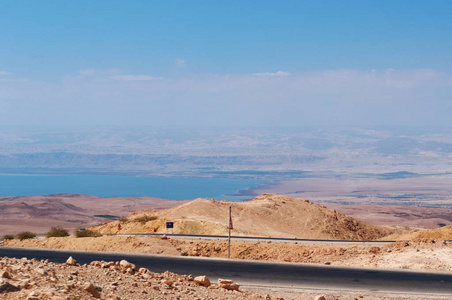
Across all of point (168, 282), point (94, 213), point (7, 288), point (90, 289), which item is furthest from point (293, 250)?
point (94, 213)

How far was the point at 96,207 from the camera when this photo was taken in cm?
12719

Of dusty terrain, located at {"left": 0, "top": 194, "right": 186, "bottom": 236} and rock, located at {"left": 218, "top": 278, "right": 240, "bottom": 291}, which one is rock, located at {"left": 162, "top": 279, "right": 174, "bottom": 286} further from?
dusty terrain, located at {"left": 0, "top": 194, "right": 186, "bottom": 236}

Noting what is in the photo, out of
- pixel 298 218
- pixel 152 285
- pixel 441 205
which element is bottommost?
pixel 441 205

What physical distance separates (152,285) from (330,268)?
14.1 meters

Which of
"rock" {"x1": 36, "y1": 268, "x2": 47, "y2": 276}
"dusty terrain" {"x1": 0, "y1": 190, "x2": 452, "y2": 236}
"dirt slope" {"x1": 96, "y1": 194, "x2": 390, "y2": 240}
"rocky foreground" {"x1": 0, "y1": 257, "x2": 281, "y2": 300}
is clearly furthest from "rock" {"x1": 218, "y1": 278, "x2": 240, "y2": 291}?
"dusty terrain" {"x1": 0, "y1": 190, "x2": 452, "y2": 236}

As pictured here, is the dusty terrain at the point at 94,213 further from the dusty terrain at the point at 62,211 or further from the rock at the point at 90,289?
the rock at the point at 90,289

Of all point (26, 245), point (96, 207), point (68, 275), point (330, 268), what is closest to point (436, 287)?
point (330, 268)

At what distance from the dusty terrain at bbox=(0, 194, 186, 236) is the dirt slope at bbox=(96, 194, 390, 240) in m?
22.8

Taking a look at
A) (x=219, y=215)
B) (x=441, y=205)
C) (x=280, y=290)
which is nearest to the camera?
(x=280, y=290)

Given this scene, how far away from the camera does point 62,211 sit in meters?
107

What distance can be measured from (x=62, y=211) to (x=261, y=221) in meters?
64.7

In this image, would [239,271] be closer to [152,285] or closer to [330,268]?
[330,268]

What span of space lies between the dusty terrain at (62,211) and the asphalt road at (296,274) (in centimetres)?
4226

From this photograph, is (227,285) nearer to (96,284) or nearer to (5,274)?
(96,284)
